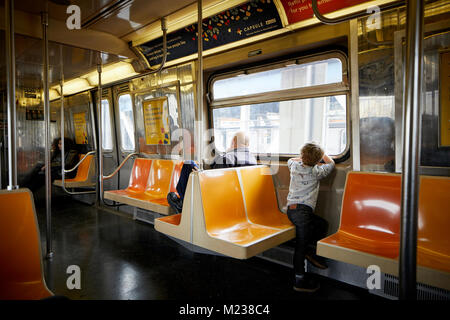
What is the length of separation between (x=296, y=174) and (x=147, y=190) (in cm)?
282

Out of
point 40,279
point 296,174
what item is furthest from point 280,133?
point 40,279

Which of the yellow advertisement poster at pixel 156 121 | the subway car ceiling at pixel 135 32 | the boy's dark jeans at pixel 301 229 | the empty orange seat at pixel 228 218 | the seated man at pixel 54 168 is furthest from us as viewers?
the seated man at pixel 54 168

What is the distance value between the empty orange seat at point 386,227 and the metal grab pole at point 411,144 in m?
1.53

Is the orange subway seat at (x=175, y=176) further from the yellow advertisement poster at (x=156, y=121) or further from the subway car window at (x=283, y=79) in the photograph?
the subway car window at (x=283, y=79)

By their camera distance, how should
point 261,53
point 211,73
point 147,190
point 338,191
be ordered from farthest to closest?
1. point 147,190
2. point 211,73
3. point 261,53
4. point 338,191

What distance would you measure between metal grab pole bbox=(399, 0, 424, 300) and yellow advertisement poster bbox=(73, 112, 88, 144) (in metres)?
7.95

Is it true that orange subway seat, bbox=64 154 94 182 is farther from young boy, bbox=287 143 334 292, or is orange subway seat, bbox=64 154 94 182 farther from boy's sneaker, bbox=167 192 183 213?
young boy, bbox=287 143 334 292

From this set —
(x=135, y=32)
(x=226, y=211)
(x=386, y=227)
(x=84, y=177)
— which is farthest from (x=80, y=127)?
(x=386, y=227)

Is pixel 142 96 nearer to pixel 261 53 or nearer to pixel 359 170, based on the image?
pixel 261 53

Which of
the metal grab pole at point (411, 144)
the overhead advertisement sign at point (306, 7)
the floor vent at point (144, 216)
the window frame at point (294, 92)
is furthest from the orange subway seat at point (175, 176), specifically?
the metal grab pole at point (411, 144)

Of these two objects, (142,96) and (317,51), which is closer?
(317,51)

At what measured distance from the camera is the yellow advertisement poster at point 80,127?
7676 millimetres

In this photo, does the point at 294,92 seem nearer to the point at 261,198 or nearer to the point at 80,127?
the point at 261,198

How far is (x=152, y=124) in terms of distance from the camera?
5.50 meters
